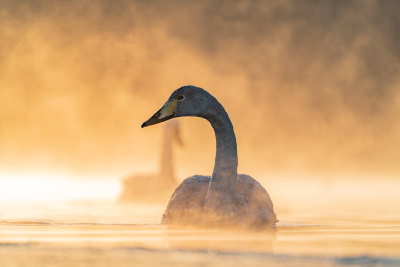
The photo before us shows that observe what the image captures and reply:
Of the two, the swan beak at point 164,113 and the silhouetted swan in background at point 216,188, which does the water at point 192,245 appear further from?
the swan beak at point 164,113

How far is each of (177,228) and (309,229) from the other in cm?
181

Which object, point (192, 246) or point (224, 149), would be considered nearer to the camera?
point (192, 246)

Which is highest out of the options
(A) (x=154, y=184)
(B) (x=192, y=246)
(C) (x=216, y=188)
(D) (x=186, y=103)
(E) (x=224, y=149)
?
(A) (x=154, y=184)

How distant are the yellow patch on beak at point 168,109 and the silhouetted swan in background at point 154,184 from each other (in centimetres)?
926

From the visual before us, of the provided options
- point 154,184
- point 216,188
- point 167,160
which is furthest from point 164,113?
point 167,160

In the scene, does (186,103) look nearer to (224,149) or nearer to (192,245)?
(224,149)

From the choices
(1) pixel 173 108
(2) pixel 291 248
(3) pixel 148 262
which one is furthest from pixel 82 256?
(1) pixel 173 108

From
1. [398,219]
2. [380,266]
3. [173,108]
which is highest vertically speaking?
[173,108]

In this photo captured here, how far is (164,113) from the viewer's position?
8.28 metres

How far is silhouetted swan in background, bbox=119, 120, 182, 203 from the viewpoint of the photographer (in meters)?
18.2

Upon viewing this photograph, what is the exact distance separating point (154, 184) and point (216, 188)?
10339 mm

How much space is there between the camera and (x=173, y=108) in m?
8.34

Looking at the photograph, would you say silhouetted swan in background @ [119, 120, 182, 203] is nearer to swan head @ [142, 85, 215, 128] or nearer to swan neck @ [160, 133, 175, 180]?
swan neck @ [160, 133, 175, 180]

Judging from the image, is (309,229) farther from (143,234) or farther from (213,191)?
(143,234)
